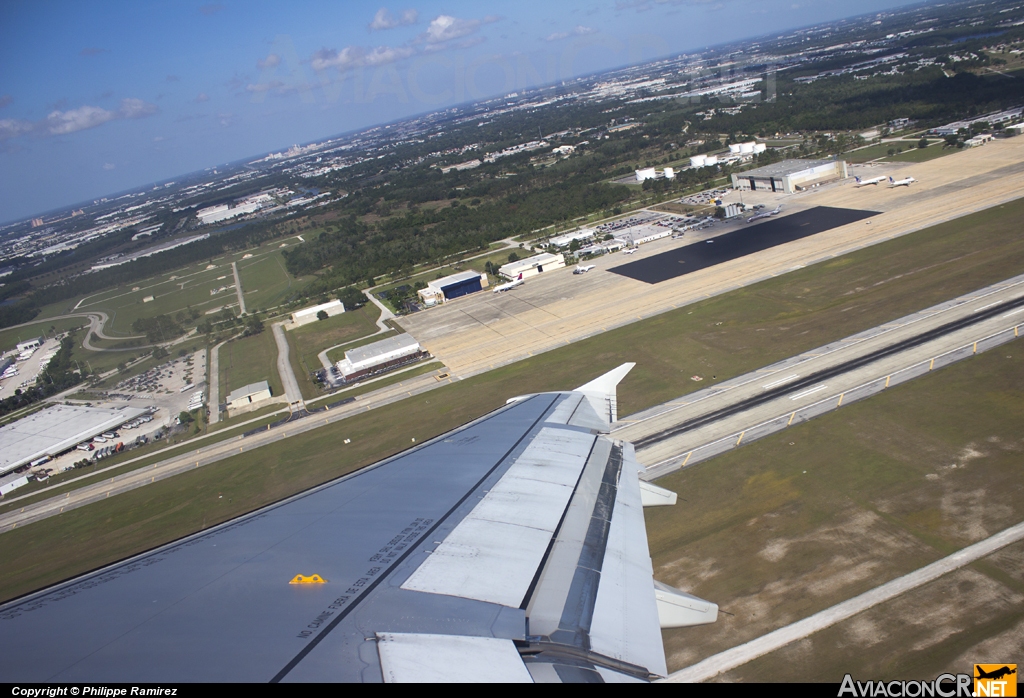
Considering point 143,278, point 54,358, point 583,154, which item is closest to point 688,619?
point 54,358

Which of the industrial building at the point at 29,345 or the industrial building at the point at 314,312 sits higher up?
the industrial building at the point at 29,345

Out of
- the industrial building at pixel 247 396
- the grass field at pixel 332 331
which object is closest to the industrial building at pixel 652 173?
the grass field at pixel 332 331

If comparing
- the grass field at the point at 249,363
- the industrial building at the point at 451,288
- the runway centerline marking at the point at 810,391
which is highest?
the industrial building at the point at 451,288

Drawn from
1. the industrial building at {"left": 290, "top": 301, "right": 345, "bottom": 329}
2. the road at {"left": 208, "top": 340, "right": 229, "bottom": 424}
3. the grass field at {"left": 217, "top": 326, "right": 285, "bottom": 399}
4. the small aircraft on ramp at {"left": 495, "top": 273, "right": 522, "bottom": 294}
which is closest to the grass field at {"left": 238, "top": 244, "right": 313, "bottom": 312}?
the industrial building at {"left": 290, "top": 301, "right": 345, "bottom": 329}

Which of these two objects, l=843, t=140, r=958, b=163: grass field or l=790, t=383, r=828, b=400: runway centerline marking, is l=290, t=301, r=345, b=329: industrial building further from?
l=843, t=140, r=958, b=163: grass field

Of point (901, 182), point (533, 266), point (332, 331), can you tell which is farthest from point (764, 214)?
point (332, 331)

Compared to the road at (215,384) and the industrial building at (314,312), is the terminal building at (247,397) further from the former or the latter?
the industrial building at (314,312)
